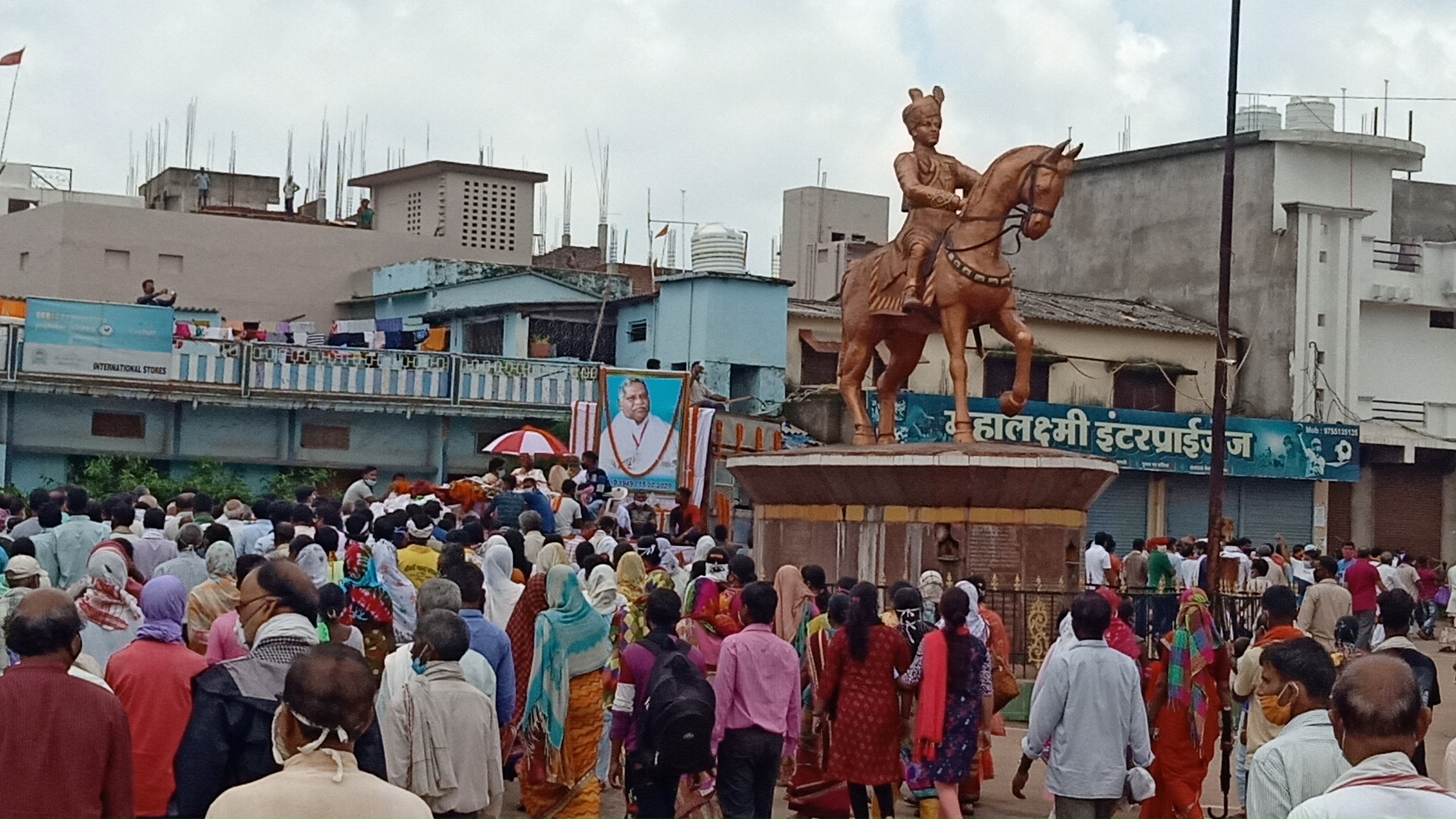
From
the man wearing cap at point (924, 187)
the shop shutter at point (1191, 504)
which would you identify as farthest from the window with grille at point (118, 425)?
the shop shutter at point (1191, 504)

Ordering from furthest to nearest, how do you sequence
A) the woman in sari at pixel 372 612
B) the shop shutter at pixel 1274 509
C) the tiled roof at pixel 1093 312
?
the shop shutter at pixel 1274 509
the tiled roof at pixel 1093 312
the woman in sari at pixel 372 612

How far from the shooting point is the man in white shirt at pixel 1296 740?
19.6 feet

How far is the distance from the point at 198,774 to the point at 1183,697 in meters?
6.14

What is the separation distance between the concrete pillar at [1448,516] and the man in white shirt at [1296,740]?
34008 mm

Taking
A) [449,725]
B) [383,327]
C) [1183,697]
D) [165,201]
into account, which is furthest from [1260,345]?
[449,725]

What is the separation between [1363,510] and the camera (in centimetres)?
3847

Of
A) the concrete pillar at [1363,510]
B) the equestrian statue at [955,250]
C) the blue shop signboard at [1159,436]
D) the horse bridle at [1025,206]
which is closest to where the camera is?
the horse bridle at [1025,206]

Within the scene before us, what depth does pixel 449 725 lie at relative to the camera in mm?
7559

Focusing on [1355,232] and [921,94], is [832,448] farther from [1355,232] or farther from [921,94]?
[1355,232]

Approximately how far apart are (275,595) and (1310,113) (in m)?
35.7

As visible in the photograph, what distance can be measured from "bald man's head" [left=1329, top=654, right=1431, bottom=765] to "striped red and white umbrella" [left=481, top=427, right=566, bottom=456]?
60.2 feet

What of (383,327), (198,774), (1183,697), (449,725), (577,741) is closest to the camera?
(198,774)

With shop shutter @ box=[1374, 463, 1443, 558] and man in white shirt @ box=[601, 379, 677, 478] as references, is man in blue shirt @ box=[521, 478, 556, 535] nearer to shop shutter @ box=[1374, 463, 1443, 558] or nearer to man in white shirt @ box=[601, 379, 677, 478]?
man in white shirt @ box=[601, 379, 677, 478]

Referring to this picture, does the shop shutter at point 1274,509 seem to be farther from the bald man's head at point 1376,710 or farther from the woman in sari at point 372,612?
the bald man's head at point 1376,710
